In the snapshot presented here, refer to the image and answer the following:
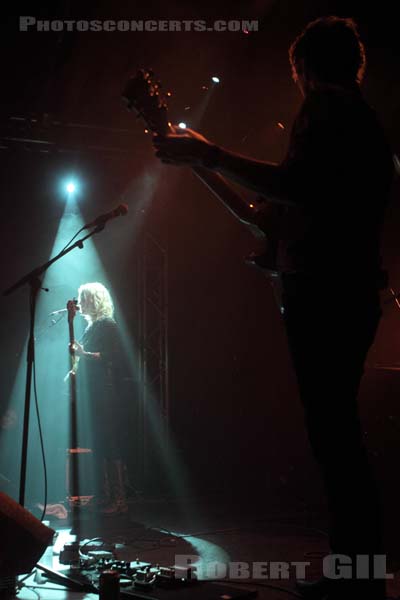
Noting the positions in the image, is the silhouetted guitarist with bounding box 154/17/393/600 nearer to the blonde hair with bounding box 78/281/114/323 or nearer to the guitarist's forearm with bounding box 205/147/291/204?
the guitarist's forearm with bounding box 205/147/291/204

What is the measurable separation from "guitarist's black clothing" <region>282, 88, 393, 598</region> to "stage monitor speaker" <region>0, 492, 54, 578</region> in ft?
4.51

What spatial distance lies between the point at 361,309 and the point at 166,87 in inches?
186

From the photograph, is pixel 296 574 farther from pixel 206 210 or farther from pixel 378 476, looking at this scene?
pixel 206 210

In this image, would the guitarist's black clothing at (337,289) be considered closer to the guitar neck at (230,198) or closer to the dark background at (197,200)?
the guitar neck at (230,198)

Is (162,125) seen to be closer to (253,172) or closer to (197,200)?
(253,172)

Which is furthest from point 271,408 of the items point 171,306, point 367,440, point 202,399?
point 367,440

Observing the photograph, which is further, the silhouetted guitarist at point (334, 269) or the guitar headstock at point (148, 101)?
the guitar headstock at point (148, 101)

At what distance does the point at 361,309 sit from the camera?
1.89 m

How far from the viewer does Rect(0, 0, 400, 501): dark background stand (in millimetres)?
4906

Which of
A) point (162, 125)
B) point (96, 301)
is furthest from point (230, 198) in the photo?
point (96, 301)

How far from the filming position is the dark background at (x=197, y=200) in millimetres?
4906

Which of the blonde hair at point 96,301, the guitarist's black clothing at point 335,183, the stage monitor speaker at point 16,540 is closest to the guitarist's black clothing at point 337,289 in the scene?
the guitarist's black clothing at point 335,183

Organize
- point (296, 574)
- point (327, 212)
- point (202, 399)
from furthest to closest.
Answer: point (202, 399)
point (296, 574)
point (327, 212)

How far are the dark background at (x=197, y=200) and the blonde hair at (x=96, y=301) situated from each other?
→ 141cm
